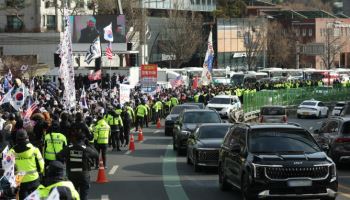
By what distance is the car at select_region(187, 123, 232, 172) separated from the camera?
832 inches

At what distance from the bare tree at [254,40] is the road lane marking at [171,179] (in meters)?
80.7

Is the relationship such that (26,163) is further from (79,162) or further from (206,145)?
(206,145)

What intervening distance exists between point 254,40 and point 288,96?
46.1 m

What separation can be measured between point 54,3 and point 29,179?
6941cm

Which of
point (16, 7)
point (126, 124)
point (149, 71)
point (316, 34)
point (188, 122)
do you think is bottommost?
point (126, 124)

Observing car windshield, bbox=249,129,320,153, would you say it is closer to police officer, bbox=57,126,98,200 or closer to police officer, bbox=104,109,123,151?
police officer, bbox=57,126,98,200

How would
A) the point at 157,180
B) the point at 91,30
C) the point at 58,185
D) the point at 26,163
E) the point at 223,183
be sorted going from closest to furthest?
the point at 58,185 → the point at 26,163 → the point at 223,183 → the point at 157,180 → the point at 91,30

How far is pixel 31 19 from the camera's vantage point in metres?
81.4

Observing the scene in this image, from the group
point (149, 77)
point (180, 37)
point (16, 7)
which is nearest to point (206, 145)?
point (149, 77)

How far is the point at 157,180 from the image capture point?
779 inches

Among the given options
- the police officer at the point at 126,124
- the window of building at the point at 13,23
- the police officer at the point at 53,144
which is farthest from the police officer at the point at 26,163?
the window of building at the point at 13,23

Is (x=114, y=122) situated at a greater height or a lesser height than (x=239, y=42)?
lesser

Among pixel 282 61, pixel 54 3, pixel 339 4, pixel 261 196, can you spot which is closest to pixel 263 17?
pixel 282 61

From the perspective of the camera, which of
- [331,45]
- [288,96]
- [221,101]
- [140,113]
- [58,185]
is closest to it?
[58,185]
